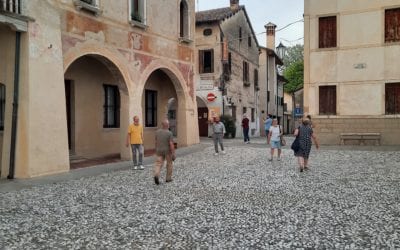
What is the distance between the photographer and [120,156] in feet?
52.2

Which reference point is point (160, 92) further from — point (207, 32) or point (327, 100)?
point (207, 32)

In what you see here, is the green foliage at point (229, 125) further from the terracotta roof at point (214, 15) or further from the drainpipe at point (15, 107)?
the drainpipe at point (15, 107)

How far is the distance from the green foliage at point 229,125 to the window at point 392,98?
33.2ft

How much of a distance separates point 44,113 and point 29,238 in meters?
6.13

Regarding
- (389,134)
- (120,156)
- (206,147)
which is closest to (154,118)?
(206,147)

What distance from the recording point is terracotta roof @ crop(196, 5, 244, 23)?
1089 inches

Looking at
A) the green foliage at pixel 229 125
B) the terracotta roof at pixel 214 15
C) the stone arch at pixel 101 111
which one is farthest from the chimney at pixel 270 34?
the stone arch at pixel 101 111

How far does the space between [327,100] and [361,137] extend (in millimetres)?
2425

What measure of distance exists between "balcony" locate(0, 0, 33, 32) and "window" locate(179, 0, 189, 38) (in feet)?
31.6

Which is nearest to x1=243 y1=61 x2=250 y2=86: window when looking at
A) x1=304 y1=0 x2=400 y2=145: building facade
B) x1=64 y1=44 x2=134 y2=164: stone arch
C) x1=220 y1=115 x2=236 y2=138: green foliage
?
x1=220 y1=115 x2=236 y2=138: green foliage

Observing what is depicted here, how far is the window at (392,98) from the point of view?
65.4 feet

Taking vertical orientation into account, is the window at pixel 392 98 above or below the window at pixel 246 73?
below

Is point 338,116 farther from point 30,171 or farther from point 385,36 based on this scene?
point 30,171

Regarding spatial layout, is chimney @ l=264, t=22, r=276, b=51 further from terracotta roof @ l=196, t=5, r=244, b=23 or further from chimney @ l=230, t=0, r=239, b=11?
terracotta roof @ l=196, t=5, r=244, b=23
